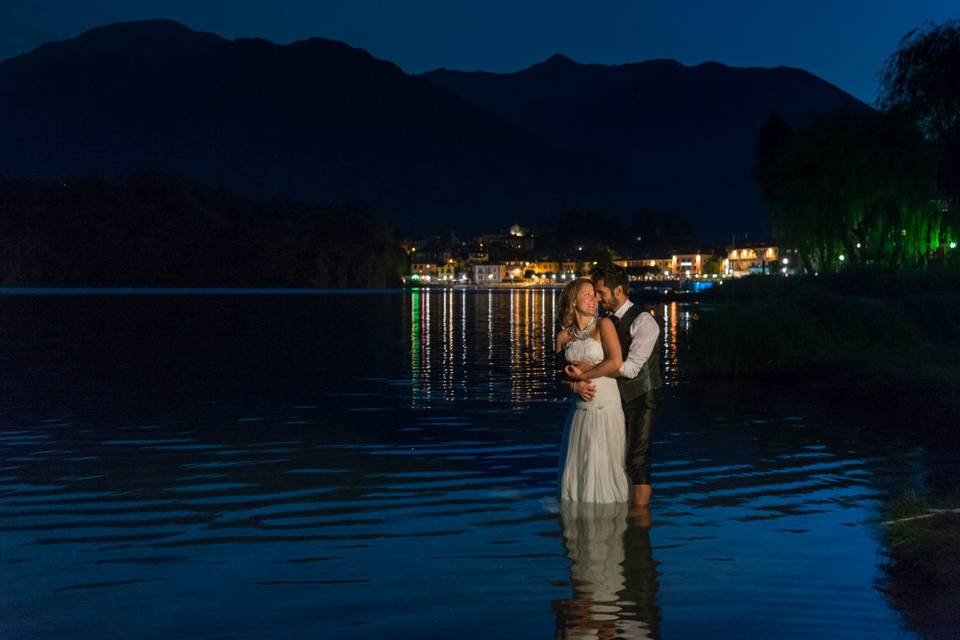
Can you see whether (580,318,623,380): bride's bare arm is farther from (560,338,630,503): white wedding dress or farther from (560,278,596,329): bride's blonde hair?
(560,278,596,329): bride's blonde hair

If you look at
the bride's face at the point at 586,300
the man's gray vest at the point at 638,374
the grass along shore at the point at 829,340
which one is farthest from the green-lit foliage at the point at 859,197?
the bride's face at the point at 586,300

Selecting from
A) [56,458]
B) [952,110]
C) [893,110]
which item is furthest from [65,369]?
[893,110]

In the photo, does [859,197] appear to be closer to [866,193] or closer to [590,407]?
[866,193]

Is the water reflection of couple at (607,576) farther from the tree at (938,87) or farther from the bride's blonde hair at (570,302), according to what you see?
the tree at (938,87)

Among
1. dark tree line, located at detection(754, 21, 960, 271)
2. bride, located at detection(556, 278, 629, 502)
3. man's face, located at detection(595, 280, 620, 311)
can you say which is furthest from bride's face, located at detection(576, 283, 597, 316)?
dark tree line, located at detection(754, 21, 960, 271)

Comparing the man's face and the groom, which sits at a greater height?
the man's face

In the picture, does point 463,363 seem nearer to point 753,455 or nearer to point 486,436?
point 486,436

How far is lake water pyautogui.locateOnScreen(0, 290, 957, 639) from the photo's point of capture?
27.0 ft

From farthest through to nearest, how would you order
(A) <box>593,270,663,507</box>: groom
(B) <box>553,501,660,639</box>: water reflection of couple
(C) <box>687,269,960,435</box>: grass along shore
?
(C) <box>687,269,960,435</box>: grass along shore, (A) <box>593,270,663,507</box>: groom, (B) <box>553,501,660,639</box>: water reflection of couple

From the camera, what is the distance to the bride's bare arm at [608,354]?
1055cm

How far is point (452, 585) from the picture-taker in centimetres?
905

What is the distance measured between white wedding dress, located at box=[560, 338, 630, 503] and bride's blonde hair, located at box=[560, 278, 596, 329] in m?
0.23

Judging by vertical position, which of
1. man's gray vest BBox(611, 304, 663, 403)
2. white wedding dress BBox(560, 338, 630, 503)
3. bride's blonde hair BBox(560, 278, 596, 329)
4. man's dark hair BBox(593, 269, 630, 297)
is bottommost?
white wedding dress BBox(560, 338, 630, 503)

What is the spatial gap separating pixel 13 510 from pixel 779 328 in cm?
2113
